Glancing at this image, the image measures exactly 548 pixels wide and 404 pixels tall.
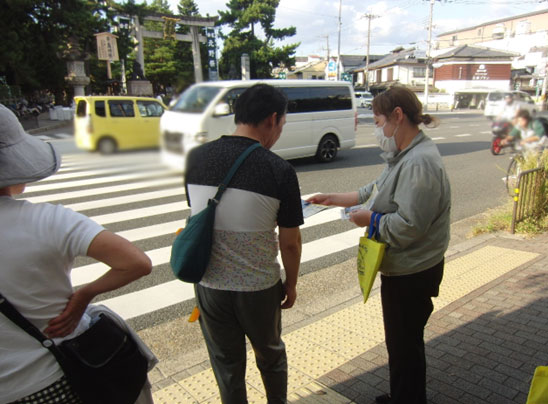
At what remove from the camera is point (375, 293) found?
3748 mm

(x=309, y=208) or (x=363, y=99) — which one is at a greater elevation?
(x=363, y=99)

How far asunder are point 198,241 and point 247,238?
20 cm

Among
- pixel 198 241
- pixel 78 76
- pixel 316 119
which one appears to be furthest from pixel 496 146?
pixel 78 76

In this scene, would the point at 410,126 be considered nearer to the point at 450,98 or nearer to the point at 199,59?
the point at 199,59

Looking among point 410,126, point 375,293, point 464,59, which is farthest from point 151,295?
point 464,59

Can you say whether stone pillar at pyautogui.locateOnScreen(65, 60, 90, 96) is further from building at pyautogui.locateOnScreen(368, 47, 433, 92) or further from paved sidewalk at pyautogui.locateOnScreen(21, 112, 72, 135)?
building at pyautogui.locateOnScreen(368, 47, 433, 92)

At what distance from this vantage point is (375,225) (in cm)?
199

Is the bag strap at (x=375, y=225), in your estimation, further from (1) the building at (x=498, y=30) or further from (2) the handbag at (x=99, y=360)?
(1) the building at (x=498, y=30)

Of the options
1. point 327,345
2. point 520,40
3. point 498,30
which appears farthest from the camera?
point 498,30

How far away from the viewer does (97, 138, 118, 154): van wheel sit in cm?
87

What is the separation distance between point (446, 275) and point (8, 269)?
3.80 m

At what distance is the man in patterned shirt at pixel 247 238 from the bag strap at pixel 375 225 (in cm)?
42

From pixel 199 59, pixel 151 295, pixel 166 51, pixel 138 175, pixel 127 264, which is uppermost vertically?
pixel 166 51

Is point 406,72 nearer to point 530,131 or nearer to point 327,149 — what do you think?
point 327,149
